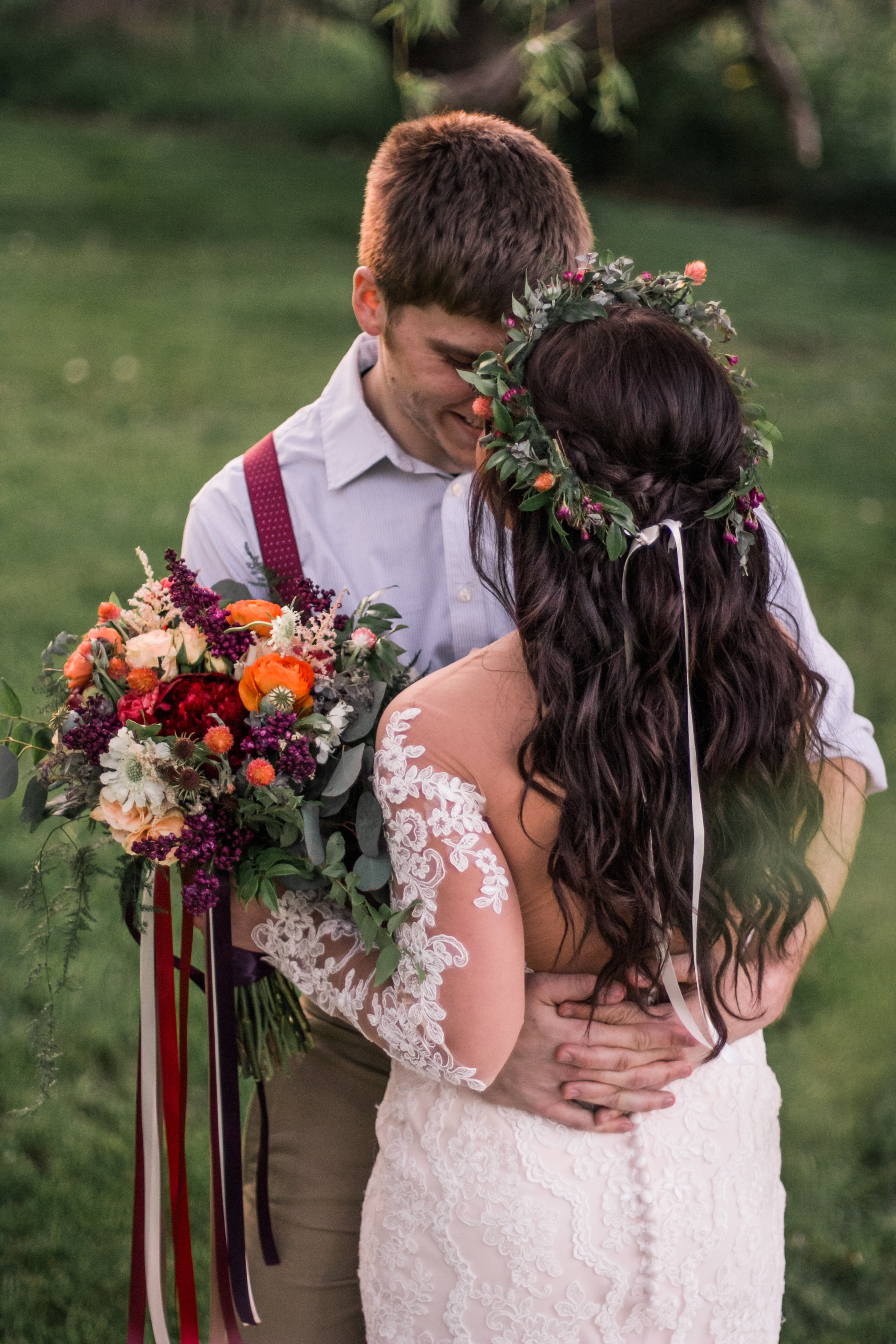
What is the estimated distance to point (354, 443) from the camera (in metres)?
2.45

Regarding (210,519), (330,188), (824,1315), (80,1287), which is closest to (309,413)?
(210,519)

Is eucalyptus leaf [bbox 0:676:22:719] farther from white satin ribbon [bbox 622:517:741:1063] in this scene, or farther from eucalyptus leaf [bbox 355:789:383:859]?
white satin ribbon [bbox 622:517:741:1063]

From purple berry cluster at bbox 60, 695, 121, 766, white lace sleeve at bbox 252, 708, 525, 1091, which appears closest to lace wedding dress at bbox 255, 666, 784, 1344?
white lace sleeve at bbox 252, 708, 525, 1091

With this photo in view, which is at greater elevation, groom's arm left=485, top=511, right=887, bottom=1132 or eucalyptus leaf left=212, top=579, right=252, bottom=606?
eucalyptus leaf left=212, top=579, right=252, bottom=606

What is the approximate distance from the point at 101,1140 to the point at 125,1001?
65 centimetres

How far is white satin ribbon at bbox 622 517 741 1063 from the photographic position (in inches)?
64.9

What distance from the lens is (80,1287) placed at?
10.7 ft

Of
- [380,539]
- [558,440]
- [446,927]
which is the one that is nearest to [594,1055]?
[446,927]

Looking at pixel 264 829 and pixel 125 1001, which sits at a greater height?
pixel 264 829

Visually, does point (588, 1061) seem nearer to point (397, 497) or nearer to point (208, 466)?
point (397, 497)

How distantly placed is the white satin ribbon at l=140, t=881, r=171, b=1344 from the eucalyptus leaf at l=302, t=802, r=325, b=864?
34 cm

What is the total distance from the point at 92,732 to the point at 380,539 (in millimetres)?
839

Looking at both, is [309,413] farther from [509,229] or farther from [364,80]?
[364,80]

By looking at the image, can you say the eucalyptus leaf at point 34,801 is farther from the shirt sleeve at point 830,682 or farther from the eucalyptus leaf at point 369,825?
the shirt sleeve at point 830,682
